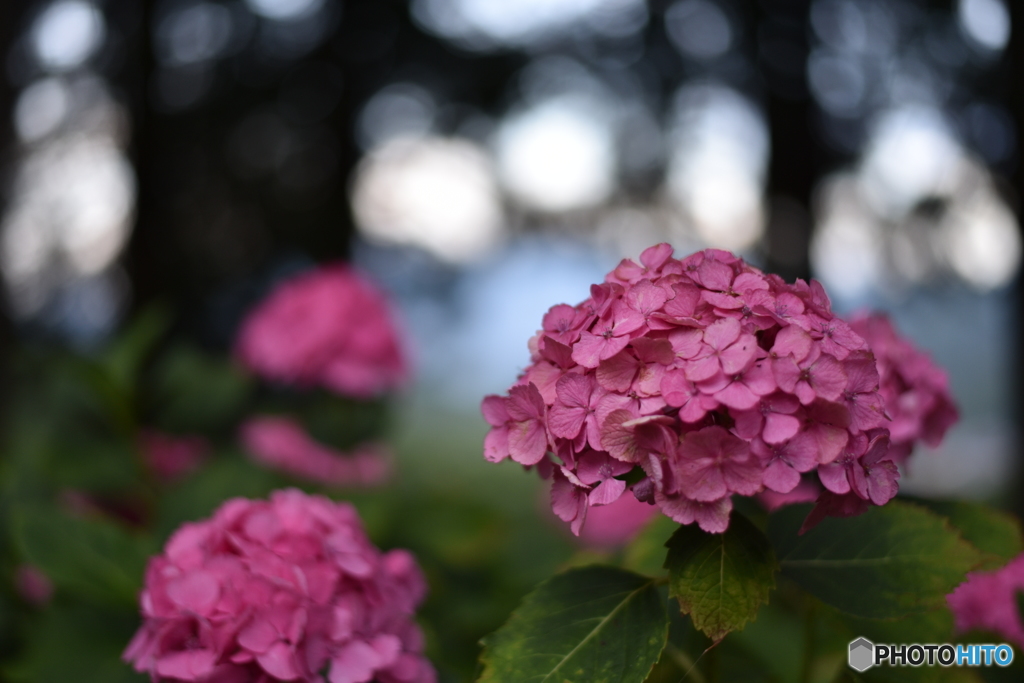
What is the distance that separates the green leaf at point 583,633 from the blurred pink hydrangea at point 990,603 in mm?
678

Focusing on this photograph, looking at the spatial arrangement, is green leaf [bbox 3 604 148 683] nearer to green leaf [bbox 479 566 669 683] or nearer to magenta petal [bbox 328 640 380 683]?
magenta petal [bbox 328 640 380 683]

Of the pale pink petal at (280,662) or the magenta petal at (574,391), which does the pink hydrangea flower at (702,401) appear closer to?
the magenta petal at (574,391)

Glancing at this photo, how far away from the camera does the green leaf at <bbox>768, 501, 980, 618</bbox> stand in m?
0.77

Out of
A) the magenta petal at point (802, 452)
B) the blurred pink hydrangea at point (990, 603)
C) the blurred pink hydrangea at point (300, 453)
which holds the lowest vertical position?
the blurred pink hydrangea at point (300, 453)

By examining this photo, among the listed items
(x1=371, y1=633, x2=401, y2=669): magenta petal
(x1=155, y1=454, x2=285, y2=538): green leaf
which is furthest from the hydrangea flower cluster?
(x1=155, y1=454, x2=285, y2=538): green leaf

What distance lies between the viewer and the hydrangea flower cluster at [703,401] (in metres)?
0.66

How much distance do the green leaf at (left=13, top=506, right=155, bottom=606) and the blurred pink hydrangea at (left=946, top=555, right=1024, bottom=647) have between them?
4.10ft

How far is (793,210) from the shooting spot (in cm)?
438

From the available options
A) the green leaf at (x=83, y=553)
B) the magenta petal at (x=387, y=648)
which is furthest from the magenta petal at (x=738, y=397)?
the green leaf at (x=83, y=553)

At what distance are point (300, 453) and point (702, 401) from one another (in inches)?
70.0

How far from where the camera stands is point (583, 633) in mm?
743

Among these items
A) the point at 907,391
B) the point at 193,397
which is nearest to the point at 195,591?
the point at 907,391

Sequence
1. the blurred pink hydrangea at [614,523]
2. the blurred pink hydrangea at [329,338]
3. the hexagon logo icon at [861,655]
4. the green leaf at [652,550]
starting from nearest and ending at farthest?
the hexagon logo icon at [861,655]
the green leaf at [652,550]
the blurred pink hydrangea at [329,338]
the blurred pink hydrangea at [614,523]

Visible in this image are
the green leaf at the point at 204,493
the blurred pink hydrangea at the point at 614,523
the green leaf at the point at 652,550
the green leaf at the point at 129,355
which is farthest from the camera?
the blurred pink hydrangea at the point at 614,523
